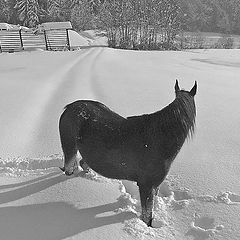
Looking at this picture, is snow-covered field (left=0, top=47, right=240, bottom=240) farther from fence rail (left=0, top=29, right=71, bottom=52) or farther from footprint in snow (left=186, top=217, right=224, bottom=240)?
fence rail (left=0, top=29, right=71, bottom=52)

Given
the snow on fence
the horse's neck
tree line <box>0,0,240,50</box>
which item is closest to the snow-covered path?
the horse's neck

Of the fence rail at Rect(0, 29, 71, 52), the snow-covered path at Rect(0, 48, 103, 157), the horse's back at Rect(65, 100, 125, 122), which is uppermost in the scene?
the horse's back at Rect(65, 100, 125, 122)

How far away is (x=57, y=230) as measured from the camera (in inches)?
116

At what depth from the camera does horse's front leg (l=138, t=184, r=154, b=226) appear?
9.91 feet

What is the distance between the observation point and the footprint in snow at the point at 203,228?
115 inches

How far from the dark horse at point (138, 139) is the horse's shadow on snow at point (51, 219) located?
1.27ft

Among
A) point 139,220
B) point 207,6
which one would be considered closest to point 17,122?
point 139,220

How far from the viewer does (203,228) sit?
9.96ft

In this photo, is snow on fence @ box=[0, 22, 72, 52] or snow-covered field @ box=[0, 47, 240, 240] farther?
snow on fence @ box=[0, 22, 72, 52]

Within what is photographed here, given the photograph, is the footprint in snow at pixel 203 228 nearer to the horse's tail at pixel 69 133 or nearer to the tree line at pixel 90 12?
the horse's tail at pixel 69 133

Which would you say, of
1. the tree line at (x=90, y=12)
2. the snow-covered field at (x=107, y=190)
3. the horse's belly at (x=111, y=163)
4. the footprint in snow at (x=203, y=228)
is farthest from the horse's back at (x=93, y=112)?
the tree line at (x=90, y=12)

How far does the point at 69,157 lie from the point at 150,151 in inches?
46.0

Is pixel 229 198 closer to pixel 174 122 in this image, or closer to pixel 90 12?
pixel 174 122

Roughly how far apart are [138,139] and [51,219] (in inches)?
47.4
